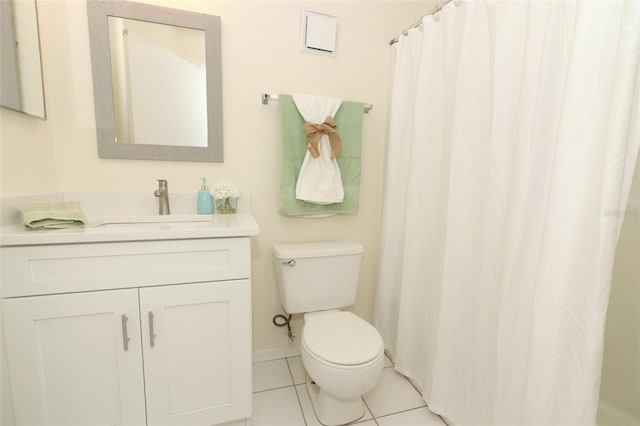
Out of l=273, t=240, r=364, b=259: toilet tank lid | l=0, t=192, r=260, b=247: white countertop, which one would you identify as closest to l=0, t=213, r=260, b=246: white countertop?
A: l=0, t=192, r=260, b=247: white countertop

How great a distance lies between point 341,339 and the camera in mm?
1207

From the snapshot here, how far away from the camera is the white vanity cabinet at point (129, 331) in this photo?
892mm

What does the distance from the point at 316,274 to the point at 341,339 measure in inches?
13.8

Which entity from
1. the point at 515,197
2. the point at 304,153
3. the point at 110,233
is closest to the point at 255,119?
the point at 304,153

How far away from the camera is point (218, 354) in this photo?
Result: 3.53ft

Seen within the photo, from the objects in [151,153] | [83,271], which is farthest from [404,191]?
[83,271]

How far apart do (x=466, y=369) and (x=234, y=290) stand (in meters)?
0.97

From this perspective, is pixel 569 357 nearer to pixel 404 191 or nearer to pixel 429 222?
pixel 429 222

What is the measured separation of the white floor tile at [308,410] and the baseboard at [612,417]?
0.97 m

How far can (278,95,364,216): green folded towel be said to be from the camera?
143cm

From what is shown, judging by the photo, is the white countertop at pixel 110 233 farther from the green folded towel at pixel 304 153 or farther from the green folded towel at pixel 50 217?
the green folded towel at pixel 304 153

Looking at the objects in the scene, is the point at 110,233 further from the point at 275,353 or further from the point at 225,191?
the point at 275,353

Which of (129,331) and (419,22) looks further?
(419,22)

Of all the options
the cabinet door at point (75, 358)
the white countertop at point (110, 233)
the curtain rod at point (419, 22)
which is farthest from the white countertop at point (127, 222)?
the curtain rod at point (419, 22)
